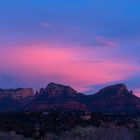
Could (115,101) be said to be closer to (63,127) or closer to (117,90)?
(117,90)

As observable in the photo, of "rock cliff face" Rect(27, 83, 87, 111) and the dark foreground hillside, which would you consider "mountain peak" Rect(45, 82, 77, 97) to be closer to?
"rock cliff face" Rect(27, 83, 87, 111)

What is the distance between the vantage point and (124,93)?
458ft

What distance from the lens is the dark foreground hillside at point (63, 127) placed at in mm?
60562

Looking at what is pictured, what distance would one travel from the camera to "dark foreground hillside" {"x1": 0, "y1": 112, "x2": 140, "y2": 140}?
199 feet

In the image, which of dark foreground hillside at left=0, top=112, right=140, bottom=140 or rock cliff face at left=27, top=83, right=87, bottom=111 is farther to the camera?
rock cliff face at left=27, top=83, right=87, bottom=111

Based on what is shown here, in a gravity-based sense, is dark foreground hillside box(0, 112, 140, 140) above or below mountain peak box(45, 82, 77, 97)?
below

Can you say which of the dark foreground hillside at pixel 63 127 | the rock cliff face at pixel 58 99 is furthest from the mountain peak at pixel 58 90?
the dark foreground hillside at pixel 63 127

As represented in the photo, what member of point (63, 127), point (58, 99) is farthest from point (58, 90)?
point (63, 127)

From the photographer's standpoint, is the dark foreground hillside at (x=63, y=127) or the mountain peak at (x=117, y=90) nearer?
the dark foreground hillside at (x=63, y=127)

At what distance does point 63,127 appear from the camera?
259ft

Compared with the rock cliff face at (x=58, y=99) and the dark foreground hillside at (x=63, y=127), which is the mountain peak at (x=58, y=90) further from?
the dark foreground hillside at (x=63, y=127)

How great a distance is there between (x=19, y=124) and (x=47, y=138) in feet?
79.8

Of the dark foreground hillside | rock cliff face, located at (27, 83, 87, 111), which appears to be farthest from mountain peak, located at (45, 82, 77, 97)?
the dark foreground hillside

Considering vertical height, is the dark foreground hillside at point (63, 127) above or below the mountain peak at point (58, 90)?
below
